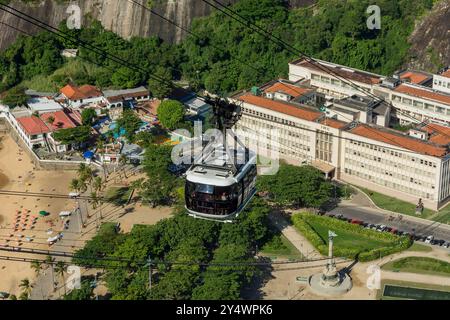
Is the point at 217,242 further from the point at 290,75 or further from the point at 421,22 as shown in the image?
the point at 421,22

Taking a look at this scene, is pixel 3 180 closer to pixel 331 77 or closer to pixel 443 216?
pixel 331 77

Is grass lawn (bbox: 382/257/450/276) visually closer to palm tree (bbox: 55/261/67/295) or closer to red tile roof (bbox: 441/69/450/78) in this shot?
palm tree (bbox: 55/261/67/295)

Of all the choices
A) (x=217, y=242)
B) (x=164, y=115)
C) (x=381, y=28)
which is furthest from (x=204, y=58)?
(x=217, y=242)

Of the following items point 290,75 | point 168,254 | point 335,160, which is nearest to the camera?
point 168,254

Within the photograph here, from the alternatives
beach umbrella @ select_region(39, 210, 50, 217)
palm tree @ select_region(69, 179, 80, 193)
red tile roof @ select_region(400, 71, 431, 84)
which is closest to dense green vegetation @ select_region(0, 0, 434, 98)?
red tile roof @ select_region(400, 71, 431, 84)

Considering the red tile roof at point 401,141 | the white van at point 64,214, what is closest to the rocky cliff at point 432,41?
the red tile roof at point 401,141

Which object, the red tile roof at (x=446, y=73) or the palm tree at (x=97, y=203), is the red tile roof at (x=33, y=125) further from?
the red tile roof at (x=446, y=73)
